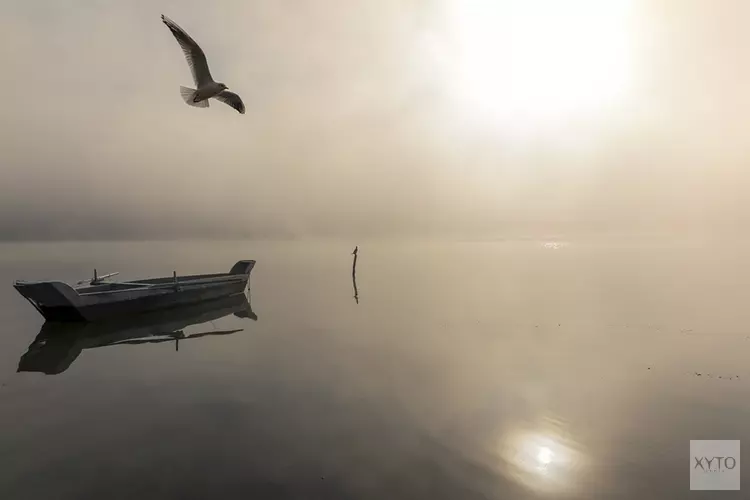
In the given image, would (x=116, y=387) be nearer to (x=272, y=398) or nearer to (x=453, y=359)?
(x=272, y=398)

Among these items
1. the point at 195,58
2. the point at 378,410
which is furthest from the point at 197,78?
the point at 378,410

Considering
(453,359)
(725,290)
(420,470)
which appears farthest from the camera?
(725,290)

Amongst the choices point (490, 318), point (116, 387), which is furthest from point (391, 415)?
point (490, 318)

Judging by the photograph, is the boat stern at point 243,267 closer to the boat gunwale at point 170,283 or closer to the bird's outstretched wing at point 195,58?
the boat gunwale at point 170,283

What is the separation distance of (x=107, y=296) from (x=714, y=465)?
2585 centimetres

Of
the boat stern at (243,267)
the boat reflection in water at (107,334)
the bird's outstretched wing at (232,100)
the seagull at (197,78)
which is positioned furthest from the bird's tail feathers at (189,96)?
the boat stern at (243,267)

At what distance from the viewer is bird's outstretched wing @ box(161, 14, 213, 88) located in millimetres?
11555

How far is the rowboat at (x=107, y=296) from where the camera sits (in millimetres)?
20703

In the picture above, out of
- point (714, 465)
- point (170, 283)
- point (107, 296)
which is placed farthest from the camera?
point (170, 283)

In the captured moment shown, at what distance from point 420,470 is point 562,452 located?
3281 millimetres

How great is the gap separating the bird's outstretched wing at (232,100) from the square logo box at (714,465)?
1435cm

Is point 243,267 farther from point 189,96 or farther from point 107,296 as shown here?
point 189,96

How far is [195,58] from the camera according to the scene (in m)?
11.9

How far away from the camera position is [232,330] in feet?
73.5
